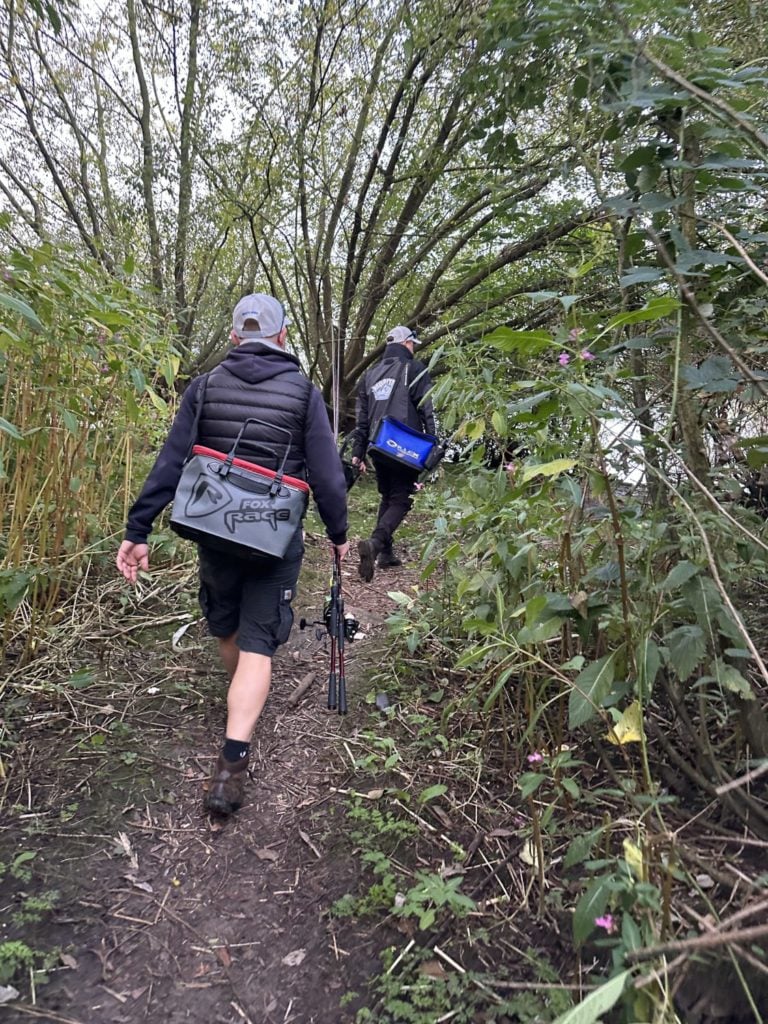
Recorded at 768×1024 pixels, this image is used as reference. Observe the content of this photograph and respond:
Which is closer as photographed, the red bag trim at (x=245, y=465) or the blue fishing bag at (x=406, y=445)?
the red bag trim at (x=245, y=465)

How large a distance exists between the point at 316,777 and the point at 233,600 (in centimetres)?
80

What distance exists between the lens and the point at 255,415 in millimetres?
2309

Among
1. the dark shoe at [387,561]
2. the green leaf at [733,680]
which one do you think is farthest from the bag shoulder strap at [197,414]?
the dark shoe at [387,561]

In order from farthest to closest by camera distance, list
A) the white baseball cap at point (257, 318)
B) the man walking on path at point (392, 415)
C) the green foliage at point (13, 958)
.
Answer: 1. the man walking on path at point (392, 415)
2. the white baseball cap at point (257, 318)
3. the green foliage at point (13, 958)

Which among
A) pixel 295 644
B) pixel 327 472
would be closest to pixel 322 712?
pixel 295 644

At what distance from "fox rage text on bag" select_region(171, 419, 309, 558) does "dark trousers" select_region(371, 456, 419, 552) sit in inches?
94.0

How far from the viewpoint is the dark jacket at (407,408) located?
15.2ft

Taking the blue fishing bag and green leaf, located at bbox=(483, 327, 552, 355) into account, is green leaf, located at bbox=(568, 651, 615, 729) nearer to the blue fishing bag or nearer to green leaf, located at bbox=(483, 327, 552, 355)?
green leaf, located at bbox=(483, 327, 552, 355)

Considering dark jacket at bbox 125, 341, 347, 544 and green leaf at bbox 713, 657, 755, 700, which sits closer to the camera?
green leaf at bbox 713, 657, 755, 700

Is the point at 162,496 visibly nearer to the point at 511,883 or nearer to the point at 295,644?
the point at 295,644

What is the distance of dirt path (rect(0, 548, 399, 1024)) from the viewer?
1579 millimetres

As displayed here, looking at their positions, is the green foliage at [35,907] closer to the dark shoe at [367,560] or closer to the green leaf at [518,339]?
the green leaf at [518,339]

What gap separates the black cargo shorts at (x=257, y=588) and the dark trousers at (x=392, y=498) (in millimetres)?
2219

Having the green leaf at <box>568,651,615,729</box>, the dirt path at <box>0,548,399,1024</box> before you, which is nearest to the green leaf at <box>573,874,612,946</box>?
the green leaf at <box>568,651,615,729</box>
